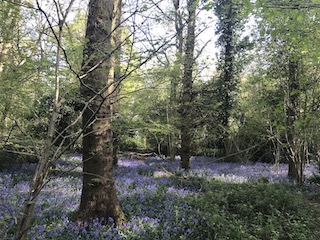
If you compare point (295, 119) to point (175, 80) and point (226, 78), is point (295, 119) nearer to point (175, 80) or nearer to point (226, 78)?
point (175, 80)

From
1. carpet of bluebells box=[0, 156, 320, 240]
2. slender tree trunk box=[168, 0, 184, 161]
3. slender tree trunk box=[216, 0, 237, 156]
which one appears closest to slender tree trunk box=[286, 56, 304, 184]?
carpet of bluebells box=[0, 156, 320, 240]

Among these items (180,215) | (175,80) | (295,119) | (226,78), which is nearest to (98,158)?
(180,215)

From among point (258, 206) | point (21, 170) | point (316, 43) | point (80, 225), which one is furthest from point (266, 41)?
point (21, 170)

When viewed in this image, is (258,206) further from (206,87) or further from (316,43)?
(206,87)

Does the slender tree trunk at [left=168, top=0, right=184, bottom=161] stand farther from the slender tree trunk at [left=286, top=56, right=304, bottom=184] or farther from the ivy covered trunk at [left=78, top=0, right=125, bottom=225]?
the slender tree trunk at [left=286, top=56, right=304, bottom=184]

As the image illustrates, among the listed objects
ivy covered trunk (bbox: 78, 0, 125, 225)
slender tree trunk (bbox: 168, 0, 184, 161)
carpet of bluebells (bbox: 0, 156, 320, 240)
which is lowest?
carpet of bluebells (bbox: 0, 156, 320, 240)

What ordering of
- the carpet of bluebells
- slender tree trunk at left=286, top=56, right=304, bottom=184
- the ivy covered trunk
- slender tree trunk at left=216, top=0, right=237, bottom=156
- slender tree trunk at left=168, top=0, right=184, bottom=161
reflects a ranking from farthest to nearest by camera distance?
slender tree trunk at left=216, top=0, right=237, bottom=156
slender tree trunk at left=286, top=56, right=304, bottom=184
the carpet of bluebells
the ivy covered trunk
slender tree trunk at left=168, top=0, right=184, bottom=161

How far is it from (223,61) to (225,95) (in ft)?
7.42

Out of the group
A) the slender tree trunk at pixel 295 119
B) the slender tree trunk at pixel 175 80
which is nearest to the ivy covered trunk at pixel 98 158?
the slender tree trunk at pixel 175 80

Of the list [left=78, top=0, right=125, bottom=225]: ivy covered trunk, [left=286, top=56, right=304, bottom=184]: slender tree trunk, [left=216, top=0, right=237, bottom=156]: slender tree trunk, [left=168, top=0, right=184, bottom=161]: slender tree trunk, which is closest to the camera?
[left=168, top=0, right=184, bottom=161]: slender tree trunk

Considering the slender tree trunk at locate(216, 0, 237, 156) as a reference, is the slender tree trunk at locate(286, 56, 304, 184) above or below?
below

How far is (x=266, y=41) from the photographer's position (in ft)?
31.6

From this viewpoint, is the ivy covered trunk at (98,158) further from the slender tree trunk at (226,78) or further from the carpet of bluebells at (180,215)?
the slender tree trunk at (226,78)

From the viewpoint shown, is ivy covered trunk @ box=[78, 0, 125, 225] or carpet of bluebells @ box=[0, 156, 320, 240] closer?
ivy covered trunk @ box=[78, 0, 125, 225]
